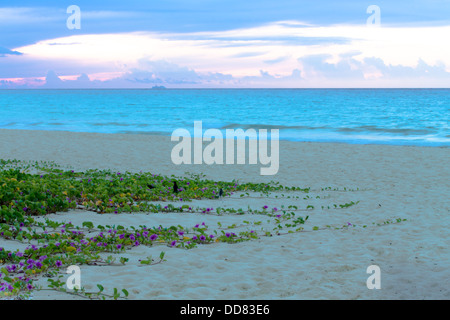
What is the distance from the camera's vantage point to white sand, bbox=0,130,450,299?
6.93 meters

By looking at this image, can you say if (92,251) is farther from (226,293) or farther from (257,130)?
(257,130)

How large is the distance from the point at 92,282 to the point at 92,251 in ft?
4.93

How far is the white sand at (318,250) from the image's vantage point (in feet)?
22.7

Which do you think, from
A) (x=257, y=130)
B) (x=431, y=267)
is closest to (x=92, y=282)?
(x=431, y=267)

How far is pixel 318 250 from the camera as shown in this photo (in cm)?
895

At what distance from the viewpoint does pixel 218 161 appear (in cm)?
2188

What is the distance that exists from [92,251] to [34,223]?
249 centimetres

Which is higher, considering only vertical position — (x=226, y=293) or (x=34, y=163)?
(x=34, y=163)

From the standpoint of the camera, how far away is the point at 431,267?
8.06 meters

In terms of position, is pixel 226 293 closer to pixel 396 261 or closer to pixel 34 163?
pixel 396 261

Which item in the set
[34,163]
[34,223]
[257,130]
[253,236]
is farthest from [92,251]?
[257,130]
